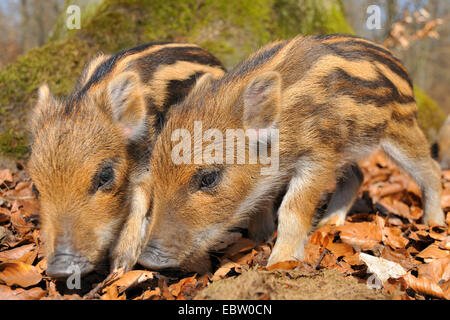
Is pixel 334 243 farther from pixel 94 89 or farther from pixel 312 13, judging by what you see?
pixel 312 13

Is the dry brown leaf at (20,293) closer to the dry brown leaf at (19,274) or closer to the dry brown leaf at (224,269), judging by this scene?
Result: the dry brown leaf at (19,274)

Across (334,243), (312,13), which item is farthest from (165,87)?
(312,13)

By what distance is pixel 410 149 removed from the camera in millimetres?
Answer: 3902

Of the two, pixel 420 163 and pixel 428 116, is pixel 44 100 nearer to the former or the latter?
pixel 420 163

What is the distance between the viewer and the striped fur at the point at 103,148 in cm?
286

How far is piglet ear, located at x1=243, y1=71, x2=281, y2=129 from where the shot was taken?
2.99m

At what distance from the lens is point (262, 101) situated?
10.0 feet

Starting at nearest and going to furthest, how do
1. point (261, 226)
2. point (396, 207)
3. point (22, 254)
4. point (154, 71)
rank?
point (22, 254)
point (154, 71)
point (261, 226)
point (396, 207)

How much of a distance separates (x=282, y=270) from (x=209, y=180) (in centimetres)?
80

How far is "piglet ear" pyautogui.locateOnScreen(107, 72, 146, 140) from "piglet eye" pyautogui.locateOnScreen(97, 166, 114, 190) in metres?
0.39

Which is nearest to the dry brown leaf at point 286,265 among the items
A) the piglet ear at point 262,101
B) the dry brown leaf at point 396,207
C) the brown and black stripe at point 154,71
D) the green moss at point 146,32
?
the piglet ear at point 262,101

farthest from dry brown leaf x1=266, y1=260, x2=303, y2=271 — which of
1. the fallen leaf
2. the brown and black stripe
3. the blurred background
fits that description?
the blurred background

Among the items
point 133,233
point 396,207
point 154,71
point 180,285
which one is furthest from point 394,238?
point 154,71

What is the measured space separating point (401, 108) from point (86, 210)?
9.23 ft
